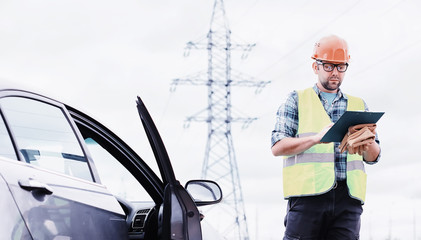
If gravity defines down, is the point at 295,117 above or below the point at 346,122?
above

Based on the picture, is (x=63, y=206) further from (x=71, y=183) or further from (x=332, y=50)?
(x=332, y=50)

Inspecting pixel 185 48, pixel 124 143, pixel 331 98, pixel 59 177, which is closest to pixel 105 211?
pixel 59 177

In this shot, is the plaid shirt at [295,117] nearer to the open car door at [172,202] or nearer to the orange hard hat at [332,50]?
the orange hard hat at [332,50]

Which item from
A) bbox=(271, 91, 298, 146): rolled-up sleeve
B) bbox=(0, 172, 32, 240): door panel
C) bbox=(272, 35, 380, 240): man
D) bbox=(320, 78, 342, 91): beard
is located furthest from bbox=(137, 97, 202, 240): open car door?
bbox=(320, 78, 342, 91): beard

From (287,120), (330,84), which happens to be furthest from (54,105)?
(330,84)

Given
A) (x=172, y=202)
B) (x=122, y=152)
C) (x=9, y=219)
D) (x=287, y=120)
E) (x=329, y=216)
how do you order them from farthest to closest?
(x=287, y=120), (x=329, y=216), (x=122, y=152), (x=172, y=202), (x=9, y=219)

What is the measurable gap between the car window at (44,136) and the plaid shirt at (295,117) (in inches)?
→ 77.2

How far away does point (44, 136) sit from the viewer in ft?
8.90

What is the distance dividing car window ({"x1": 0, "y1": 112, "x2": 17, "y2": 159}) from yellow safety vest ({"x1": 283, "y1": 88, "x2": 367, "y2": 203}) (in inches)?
96.6

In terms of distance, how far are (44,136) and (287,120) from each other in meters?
2.23

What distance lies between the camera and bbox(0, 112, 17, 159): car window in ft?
7.64

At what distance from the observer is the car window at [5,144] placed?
2.33 meters

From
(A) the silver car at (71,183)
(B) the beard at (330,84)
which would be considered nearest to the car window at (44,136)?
(A) the silver car at (71,183)

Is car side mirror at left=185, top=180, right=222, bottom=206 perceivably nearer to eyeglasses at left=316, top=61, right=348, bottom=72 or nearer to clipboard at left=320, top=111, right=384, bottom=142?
clipboard at left=320, top=111, right=384, bottom=142
